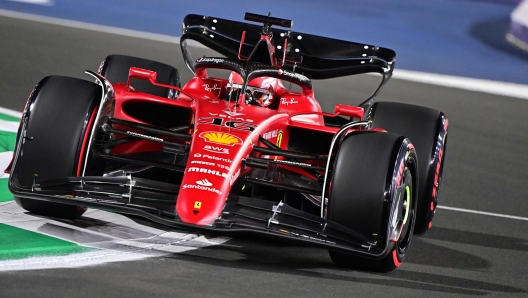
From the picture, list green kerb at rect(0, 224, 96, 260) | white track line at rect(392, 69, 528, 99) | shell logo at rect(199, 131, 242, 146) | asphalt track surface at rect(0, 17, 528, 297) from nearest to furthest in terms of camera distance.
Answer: asphalt track surface at rect(0, 17, 528, 297) → green kerb at rect(0, 224, 96, 260) → shell logo at rect(199, 131, 242, 146) → white track line at rect(392, 69, 528, 99)

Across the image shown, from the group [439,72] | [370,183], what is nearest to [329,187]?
[370,183]

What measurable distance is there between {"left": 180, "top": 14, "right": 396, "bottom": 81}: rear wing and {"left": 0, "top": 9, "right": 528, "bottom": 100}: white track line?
32.2ft

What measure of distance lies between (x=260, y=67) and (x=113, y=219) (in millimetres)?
1556

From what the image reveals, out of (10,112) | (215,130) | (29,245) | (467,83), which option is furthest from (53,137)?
(467,83)

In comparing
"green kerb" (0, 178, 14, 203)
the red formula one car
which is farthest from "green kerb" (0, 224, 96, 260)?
"green kerb" (0, 178, 14, 203)

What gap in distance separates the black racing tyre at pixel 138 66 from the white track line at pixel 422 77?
9.88 m

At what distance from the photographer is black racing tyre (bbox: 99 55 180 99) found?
8.16 m

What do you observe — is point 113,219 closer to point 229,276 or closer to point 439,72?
point 229,276

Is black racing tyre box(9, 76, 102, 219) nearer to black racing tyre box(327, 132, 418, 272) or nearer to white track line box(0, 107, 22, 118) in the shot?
black racing tyre box(327, 132, 418, 272)

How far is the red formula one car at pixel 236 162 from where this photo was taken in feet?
18.2

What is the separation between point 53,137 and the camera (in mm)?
5969

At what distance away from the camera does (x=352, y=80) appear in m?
16.9

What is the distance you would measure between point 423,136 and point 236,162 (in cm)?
209

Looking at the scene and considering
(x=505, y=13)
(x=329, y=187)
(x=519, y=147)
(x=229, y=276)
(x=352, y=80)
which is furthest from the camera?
(x=505, y=13)
